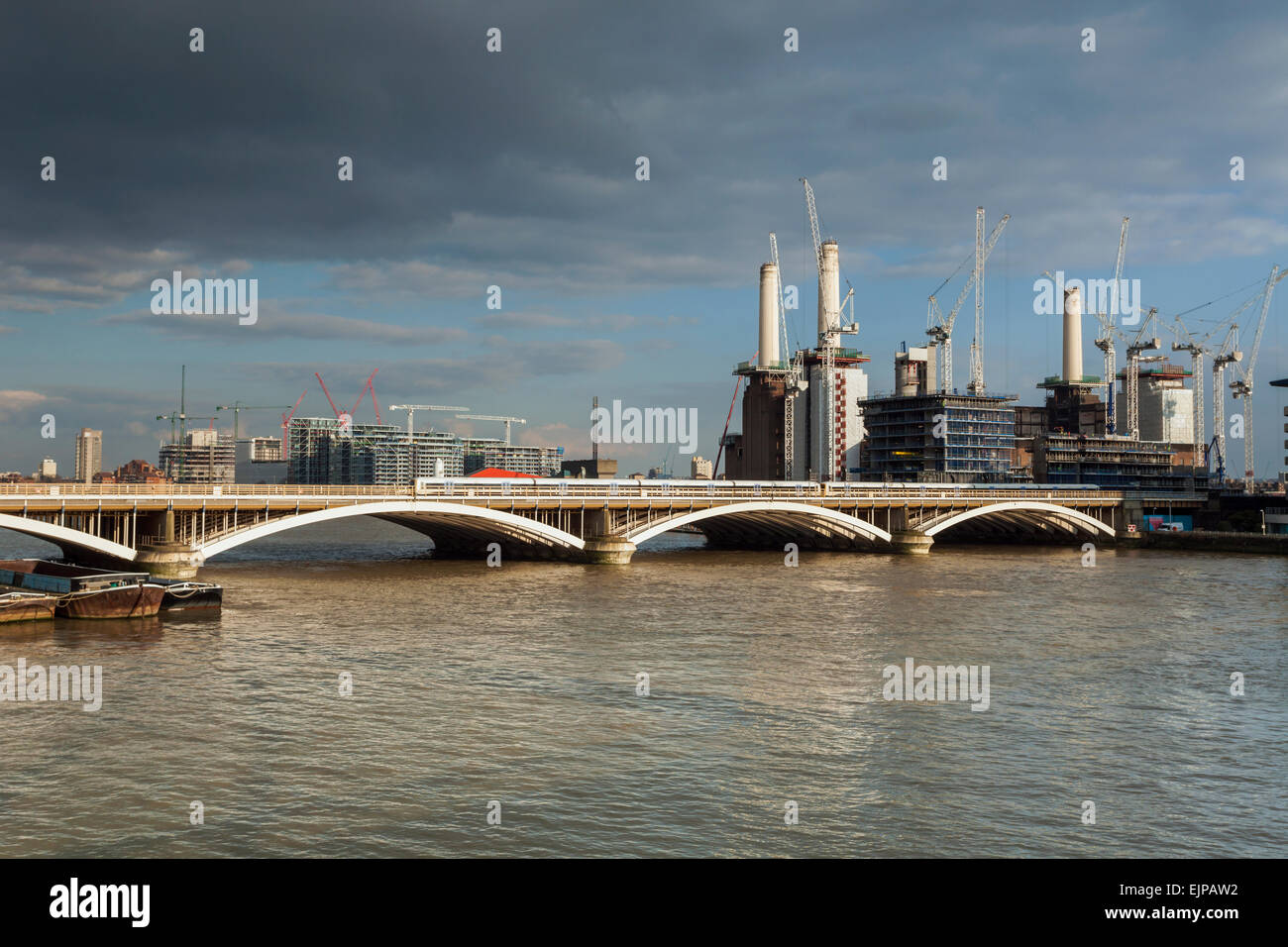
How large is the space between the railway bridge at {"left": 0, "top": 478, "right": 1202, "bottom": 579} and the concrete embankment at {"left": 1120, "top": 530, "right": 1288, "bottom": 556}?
14.9ft

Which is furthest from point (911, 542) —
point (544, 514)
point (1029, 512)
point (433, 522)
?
point (433, 522)

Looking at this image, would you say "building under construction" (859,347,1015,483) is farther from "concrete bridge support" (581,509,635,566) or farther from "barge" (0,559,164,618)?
"barge" (0,559,164,618)

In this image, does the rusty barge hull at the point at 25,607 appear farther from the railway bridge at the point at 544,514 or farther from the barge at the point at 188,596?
the railway bridge at the point at 544,514

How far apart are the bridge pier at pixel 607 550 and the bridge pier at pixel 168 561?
101ft

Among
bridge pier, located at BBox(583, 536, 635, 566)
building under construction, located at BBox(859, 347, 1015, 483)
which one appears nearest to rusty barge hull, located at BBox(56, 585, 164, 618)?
bridge pier, located at BBox(583, 536, 635, 566)

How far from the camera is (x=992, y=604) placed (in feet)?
203

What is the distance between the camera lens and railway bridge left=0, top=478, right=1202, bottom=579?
59.9 meters

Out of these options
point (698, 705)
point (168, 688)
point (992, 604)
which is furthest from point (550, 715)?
point (992, 604)

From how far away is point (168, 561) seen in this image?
5888 cm

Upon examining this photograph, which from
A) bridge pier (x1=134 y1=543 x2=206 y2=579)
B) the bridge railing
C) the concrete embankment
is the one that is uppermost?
the bridge railing

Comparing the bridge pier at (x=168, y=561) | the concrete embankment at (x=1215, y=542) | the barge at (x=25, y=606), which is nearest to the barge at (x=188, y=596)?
the barge at (x=25, y=606)

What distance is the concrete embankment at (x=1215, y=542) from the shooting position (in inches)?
4257
